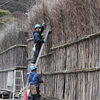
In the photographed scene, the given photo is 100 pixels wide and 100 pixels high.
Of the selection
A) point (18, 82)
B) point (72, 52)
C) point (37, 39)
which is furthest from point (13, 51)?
point (72, 52)

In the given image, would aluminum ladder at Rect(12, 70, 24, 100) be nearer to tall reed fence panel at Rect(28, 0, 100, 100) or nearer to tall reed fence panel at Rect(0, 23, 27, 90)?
tall reed fence panel at Rect(0, 23, 27, 90)

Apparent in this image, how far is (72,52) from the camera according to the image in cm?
855

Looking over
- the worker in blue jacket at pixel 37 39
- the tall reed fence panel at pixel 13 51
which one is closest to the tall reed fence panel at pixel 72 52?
the worker in blue jacket at pixel 37 39

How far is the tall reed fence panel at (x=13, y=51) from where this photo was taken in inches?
589

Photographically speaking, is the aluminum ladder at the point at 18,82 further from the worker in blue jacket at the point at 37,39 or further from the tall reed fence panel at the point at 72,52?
the worker in blue jacket at the point at 37,39

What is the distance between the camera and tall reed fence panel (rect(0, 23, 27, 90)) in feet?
49.1

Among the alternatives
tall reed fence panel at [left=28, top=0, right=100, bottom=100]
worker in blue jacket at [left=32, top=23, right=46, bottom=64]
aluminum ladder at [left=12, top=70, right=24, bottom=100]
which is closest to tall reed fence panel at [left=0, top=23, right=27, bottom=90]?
aluminum ladder at [left=12, top=70, right=24, bottom=100]

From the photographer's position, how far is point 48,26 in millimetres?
10086

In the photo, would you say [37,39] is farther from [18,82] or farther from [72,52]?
[18,82]

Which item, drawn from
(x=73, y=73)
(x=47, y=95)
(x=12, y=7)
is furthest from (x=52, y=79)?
(x=12, y=7)

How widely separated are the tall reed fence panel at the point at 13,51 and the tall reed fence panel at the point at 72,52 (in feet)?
13.4

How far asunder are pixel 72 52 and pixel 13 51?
7.33 m

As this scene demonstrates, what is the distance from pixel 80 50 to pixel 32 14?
4.38 metres

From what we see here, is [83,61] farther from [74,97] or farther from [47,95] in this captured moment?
[47,95]
